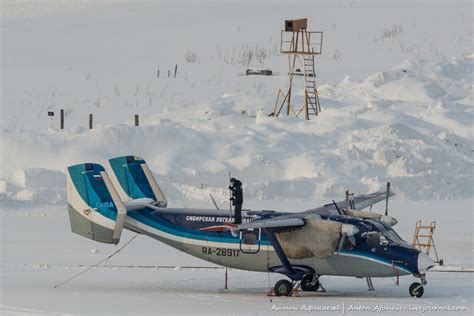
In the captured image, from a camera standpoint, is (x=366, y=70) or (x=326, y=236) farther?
(x=366, y=70)

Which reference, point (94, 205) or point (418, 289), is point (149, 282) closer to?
point (94, 205)

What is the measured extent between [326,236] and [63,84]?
36.4 metres

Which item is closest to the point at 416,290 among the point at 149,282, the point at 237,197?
the point at 237,197

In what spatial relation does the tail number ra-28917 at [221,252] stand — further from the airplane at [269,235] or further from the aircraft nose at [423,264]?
the aircraft nose at [423,264]

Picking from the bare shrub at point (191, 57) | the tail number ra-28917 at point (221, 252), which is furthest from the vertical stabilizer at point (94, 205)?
the bare shrub at point (191, 57)

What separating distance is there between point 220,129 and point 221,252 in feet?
70.5

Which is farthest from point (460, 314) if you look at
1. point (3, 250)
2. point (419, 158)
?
point (419, 158)

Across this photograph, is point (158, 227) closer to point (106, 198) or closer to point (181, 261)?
point (106, 198)

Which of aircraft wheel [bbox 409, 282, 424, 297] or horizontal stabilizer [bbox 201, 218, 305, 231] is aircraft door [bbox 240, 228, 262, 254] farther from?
aircraft wheel [bbox 409, 282, 424, 297]

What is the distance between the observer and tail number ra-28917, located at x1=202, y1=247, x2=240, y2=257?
86.3ft

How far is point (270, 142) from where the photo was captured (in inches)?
1778

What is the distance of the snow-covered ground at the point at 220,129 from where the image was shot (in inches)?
1089

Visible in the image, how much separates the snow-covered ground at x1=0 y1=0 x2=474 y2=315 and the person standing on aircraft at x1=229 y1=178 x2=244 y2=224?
1651 millimetres

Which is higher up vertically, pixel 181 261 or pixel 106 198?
pixel 106 198
